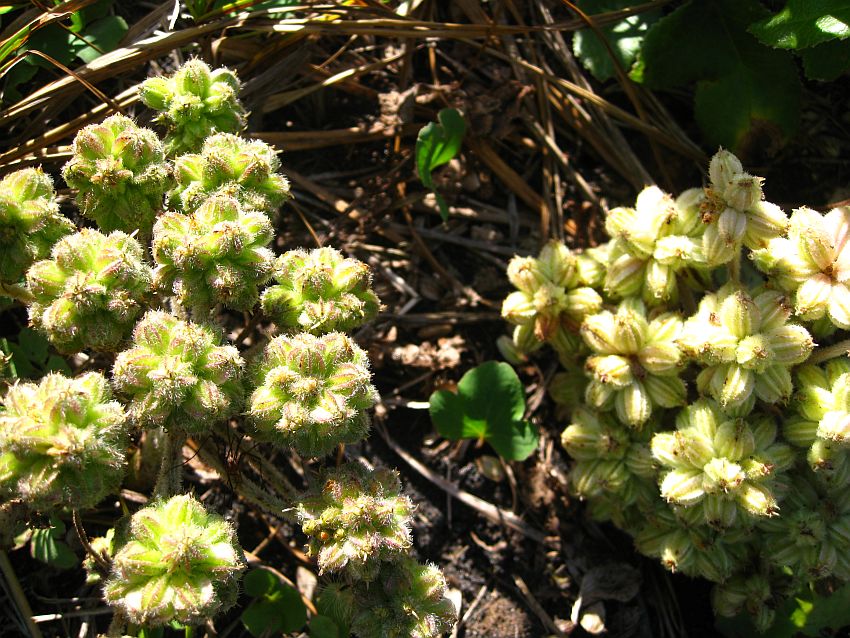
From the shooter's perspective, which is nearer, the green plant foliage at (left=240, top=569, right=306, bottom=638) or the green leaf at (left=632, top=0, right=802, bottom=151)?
the green plant foliage at (left=240, top=569, right=306, bottom=638)

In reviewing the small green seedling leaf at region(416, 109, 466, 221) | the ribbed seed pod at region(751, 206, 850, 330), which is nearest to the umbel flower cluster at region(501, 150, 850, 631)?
the ribbed seed pod at region(751, 206, 850, 330)

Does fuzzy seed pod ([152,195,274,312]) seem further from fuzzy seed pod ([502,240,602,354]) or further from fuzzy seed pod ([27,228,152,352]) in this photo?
fuzzy seed pod ([502,240,602,354])

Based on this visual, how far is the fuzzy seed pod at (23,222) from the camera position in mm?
2637

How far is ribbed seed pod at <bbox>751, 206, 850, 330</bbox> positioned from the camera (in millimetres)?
2834

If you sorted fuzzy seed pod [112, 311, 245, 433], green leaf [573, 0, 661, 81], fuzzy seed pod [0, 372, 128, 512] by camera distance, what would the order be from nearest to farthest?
fuzzy seed pod [0, 372, 128, 512] < fuzzy seed pod [112, 311, 245, 433] < green leaf [573, 0, 661, 81]

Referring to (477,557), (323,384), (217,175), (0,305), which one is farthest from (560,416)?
(0,305)

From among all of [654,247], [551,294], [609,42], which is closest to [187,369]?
[551,294]

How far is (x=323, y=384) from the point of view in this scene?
2.46m

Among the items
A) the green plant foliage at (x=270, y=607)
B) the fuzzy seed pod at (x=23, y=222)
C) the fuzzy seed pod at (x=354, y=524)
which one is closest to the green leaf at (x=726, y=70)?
the fuzzy seed pod at (x=354, y=524)

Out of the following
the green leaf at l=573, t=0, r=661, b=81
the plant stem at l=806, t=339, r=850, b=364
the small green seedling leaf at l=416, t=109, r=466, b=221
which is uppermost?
the green leaf at l=573, t=0, r=661, b=81

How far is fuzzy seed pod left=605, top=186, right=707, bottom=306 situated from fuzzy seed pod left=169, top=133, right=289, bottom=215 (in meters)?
1.44

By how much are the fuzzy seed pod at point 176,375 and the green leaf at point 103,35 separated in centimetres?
160

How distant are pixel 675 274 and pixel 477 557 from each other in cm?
154

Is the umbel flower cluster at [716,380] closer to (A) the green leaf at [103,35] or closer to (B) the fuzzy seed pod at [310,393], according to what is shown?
(B) the fuzzy seed pod at [310,393]
